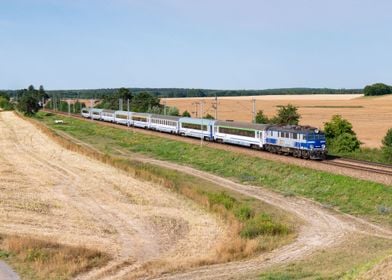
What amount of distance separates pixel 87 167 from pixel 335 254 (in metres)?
37.2

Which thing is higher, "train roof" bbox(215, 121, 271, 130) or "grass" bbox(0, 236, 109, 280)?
"train roof" bbox(215, 121, 271, 130)

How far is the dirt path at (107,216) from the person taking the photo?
27109 millimetres

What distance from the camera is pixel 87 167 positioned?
5838cm

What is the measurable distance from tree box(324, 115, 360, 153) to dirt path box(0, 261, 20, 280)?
4086 centimetres

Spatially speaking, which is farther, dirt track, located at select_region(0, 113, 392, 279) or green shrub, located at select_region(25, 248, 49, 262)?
dirt track, located at select_region(0, 113, 392, 279)

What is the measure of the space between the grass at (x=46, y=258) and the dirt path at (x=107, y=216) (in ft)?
2.71

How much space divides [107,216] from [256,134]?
91.5ft

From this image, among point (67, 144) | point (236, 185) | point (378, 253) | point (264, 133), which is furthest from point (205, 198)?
point (67, 144)

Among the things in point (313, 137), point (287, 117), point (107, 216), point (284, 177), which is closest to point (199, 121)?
point (287, 117)

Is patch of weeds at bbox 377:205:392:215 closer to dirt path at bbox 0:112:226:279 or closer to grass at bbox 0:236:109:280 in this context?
dirt path at bbox 0:112:226:279

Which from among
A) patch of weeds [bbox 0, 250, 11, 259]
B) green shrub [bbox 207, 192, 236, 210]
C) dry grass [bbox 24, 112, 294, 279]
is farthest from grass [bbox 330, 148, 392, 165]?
patch of weeds [bbox 0, 250, 11, 259]

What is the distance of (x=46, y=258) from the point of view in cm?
2377

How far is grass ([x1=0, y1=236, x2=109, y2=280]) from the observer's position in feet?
72.7

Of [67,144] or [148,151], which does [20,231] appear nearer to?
[148,151]
